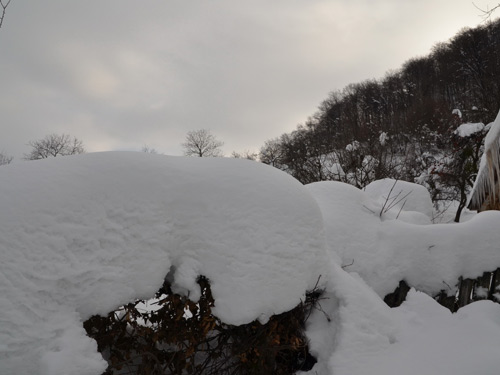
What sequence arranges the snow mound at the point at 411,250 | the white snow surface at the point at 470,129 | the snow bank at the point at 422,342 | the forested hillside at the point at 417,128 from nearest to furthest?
1. the snow bank at the point at 422,342
2. the snow mound at the point at 411,250
3. the forested hillside at the point at 417,128
4. the white snow surface at the point at 470,129

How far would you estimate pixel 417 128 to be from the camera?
1997 cm

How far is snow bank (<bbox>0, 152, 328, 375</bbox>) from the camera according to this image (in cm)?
149

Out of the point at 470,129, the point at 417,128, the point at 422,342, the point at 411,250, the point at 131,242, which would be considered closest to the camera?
the point at 131,242

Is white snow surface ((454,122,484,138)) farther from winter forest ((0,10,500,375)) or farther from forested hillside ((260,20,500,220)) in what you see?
winter forest ((0,10,500,375))

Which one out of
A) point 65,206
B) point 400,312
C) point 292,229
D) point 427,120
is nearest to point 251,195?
point 292,229

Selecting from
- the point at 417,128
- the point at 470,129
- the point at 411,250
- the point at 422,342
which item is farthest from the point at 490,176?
the point at 417,128

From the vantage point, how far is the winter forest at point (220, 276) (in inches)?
61.8

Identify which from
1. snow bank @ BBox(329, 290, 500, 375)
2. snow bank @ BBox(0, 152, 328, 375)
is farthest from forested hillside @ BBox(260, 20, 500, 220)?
snow bank @ BBox(0, 152, 328, 375)

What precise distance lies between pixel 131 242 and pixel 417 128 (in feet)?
73.0

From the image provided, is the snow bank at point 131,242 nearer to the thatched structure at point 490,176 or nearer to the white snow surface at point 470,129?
the thatched structure at point 490,176

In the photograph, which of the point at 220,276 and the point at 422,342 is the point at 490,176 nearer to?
the point at 422,342

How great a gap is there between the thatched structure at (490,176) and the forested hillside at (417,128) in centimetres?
274

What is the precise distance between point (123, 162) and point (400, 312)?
2957 millimetres

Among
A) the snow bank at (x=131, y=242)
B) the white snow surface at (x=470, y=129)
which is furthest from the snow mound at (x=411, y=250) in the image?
the white snow surface at (x=470, y=129)
